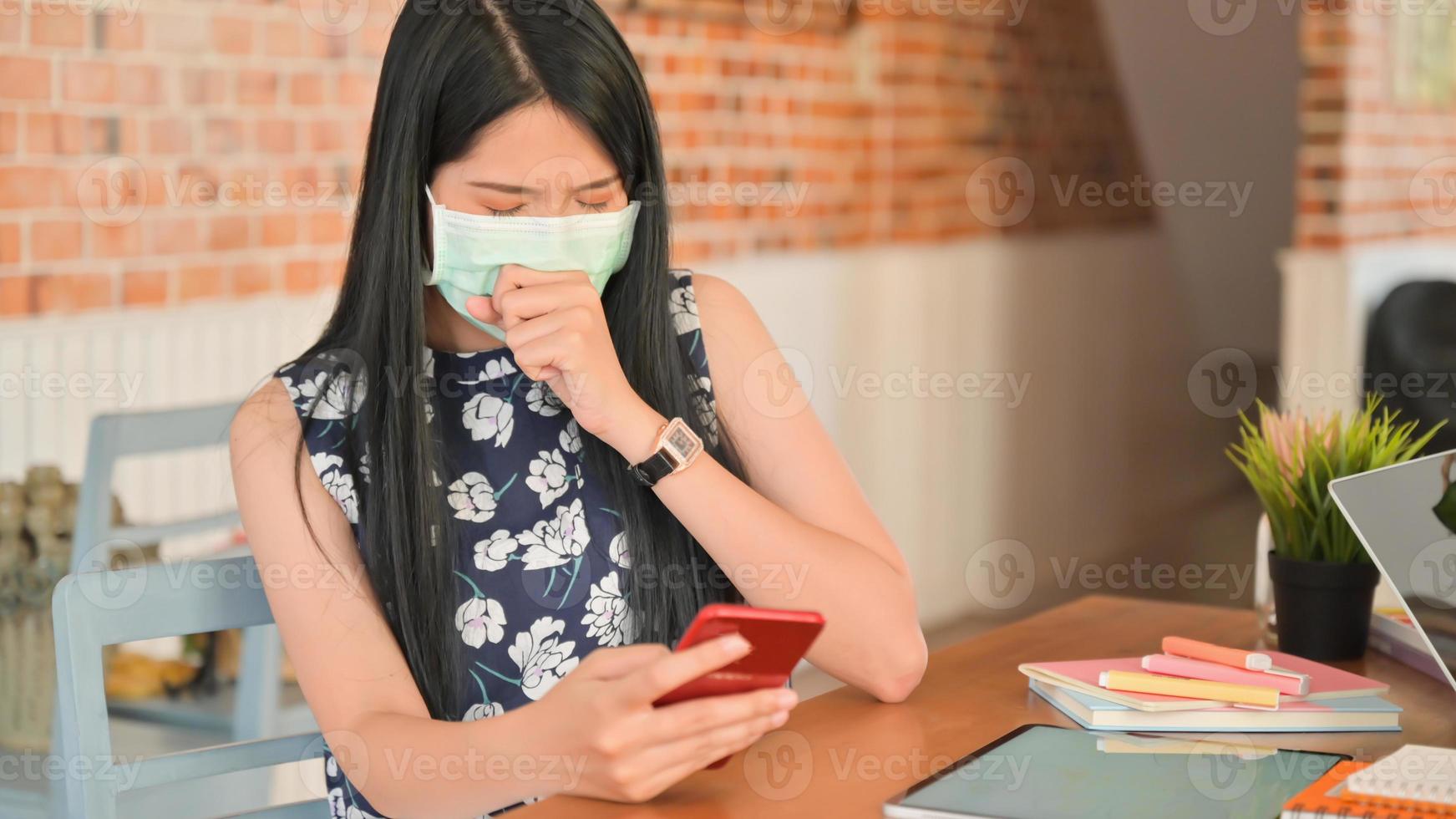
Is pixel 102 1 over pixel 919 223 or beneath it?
over

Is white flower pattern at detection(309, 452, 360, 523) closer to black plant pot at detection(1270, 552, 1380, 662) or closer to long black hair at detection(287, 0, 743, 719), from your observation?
long black hair at detection(287, 0, 743, 719)

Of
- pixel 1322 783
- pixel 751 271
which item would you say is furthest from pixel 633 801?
pixel 751 271

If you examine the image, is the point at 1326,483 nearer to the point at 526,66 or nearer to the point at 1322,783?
the point at 1322,783

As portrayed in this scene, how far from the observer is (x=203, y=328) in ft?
8.29

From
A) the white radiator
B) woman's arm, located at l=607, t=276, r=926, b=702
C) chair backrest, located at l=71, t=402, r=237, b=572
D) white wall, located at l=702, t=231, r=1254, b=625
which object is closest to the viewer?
woman's arm, located at l=607, t=276, r=926, b=702

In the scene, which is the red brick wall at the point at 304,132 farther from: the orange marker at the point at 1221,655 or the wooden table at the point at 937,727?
the orange marker at the point at 1221,655

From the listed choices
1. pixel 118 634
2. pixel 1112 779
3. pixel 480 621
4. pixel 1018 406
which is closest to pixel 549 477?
pixel 480 621

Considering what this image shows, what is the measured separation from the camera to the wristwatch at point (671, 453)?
1.30 meters

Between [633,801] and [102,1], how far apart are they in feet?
6.28

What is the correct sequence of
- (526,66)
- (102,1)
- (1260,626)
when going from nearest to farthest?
(526,66) → (1260,626) → (102,1)

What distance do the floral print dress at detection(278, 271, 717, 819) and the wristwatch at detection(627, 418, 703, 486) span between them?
0.14 metres

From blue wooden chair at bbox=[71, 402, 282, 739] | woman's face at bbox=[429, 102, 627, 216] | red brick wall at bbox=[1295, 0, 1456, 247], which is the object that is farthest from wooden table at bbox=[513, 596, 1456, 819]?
red brick wall at bbox=[1295, 0, 1456, 247]

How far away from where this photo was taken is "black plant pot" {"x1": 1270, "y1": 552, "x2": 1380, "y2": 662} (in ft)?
4.57

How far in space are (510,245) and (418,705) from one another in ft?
1.37
